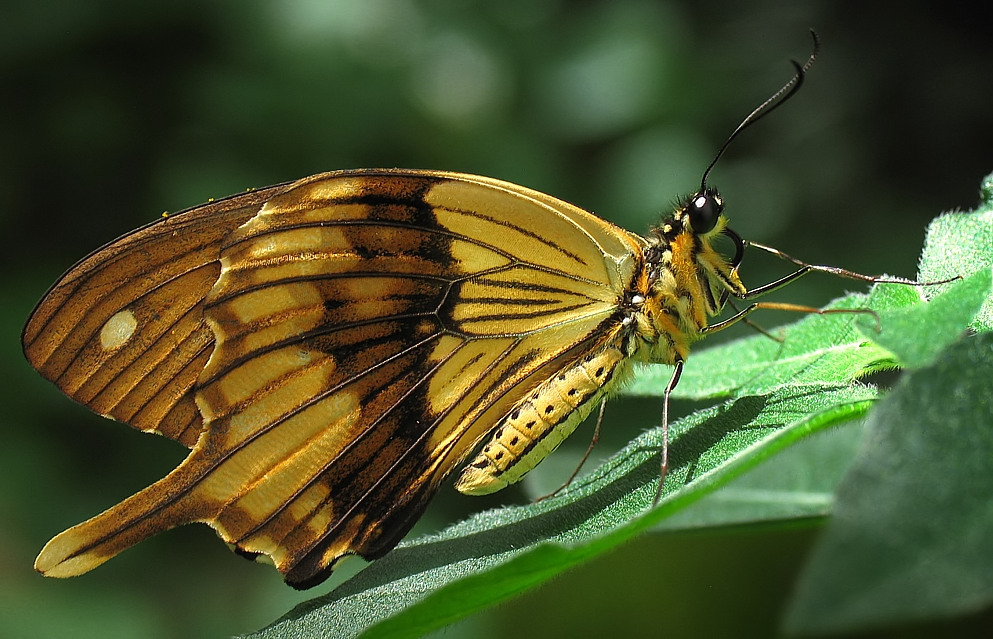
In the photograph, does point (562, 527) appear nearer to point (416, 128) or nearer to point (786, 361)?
point (786, 361)

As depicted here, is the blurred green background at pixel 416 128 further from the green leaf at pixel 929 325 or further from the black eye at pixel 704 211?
the green leaf at pixel 929 325

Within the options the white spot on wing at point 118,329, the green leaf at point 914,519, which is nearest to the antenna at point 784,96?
the green leaf at point 914,519

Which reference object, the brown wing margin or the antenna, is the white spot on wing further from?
the antenna

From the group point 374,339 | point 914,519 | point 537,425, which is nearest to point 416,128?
point 374,339

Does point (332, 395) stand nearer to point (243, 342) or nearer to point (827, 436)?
point (243, 342)

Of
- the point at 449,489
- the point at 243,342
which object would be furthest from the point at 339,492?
the point at 449,489

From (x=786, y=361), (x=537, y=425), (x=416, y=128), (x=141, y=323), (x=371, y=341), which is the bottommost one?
(x=786, y=361)
